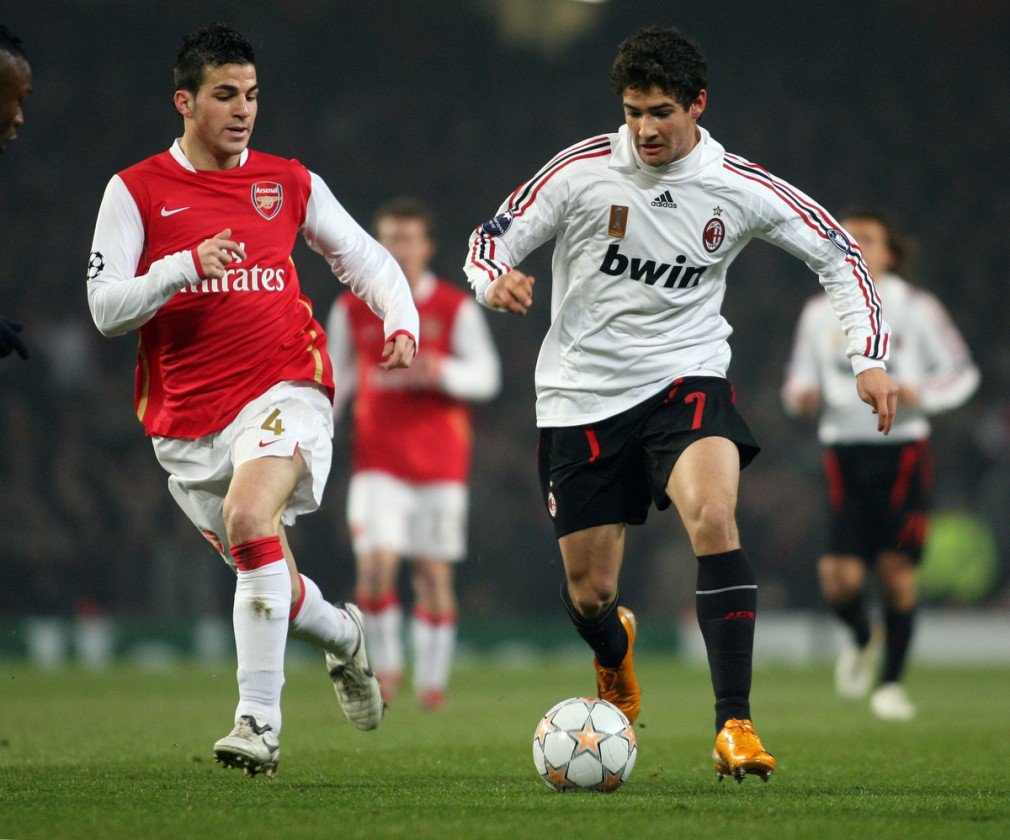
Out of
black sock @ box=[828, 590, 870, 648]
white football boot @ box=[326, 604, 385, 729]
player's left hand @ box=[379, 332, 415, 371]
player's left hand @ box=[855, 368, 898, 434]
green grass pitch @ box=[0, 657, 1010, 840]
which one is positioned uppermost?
player's left hand @ box=[379, 332, 415, 371]

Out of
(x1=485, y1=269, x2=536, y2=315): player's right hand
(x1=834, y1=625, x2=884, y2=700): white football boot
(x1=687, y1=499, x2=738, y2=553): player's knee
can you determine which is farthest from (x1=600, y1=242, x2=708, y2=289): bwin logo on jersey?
(x1=834, y1=625, x2=884, y2=700): white football boot

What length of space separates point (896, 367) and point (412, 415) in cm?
292

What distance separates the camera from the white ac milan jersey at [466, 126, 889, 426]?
5180 millimetres

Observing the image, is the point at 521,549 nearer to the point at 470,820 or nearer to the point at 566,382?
the point at 566,382

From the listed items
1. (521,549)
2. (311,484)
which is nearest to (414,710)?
(311,484)

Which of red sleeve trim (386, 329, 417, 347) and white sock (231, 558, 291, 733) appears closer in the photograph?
white sock (231, 558, 291, 733)

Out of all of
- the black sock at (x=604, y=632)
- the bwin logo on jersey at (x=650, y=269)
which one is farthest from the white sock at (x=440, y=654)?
the bwin logo on jersey at (x=650, y=269)

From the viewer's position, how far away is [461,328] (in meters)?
9.55

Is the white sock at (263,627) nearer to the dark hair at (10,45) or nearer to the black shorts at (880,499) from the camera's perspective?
the dark hair at (10,45)

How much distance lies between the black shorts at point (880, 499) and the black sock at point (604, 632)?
365 cm

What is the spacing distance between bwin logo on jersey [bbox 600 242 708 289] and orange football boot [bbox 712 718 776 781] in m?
1.50

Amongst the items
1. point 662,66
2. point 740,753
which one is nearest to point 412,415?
point 662,66

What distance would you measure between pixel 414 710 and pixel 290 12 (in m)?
10.4

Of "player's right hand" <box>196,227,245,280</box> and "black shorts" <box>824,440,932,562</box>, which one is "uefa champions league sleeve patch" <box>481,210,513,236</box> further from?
"black shorts" <box>824,440,932,562</box>
